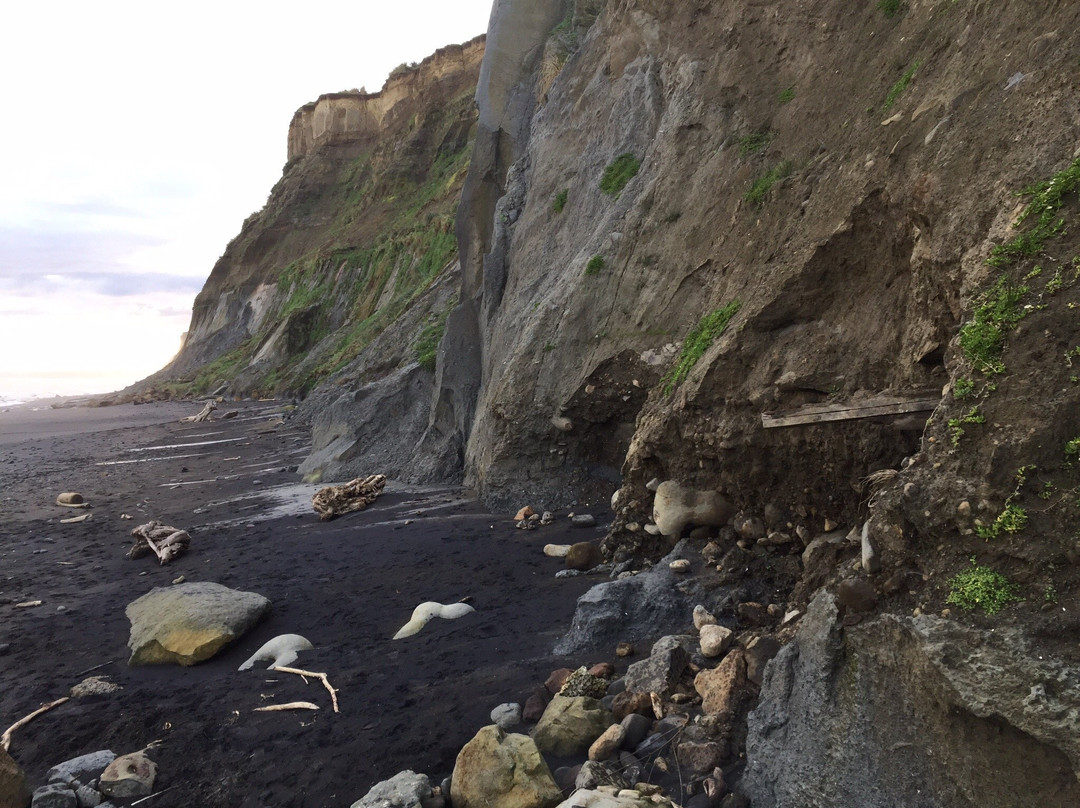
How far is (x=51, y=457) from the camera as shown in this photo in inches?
854

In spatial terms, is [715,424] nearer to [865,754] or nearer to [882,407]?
[882,407]

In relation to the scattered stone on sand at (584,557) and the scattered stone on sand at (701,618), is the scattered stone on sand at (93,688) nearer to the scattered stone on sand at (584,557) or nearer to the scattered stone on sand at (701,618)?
the scattered stone on sand at (584,557)

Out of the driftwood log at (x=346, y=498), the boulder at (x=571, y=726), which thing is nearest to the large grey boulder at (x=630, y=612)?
the boulder at (x=571, y=726)

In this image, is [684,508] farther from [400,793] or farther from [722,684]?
[400,793]

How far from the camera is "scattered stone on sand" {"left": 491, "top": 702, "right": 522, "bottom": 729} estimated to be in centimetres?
428

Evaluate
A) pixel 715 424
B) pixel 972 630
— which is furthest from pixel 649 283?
pixel 972 630

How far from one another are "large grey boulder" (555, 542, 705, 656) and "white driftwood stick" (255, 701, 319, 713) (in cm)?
176

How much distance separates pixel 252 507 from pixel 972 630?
11.3m

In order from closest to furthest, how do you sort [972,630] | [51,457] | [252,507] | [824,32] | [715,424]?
[972,630] < [715,424] < [824,32] < [252,507] < [51,457]

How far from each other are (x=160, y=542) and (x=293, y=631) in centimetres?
438

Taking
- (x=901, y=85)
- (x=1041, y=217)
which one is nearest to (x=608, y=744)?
(x=1041, y=217)

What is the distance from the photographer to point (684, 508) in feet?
20.3

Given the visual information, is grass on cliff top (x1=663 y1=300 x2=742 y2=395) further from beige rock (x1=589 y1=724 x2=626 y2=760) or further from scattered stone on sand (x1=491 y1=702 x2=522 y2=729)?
beige rock (x1=589 y1=724 x2=626 y2=760)

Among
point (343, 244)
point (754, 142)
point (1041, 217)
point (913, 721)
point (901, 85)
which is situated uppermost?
point (343, 244)
